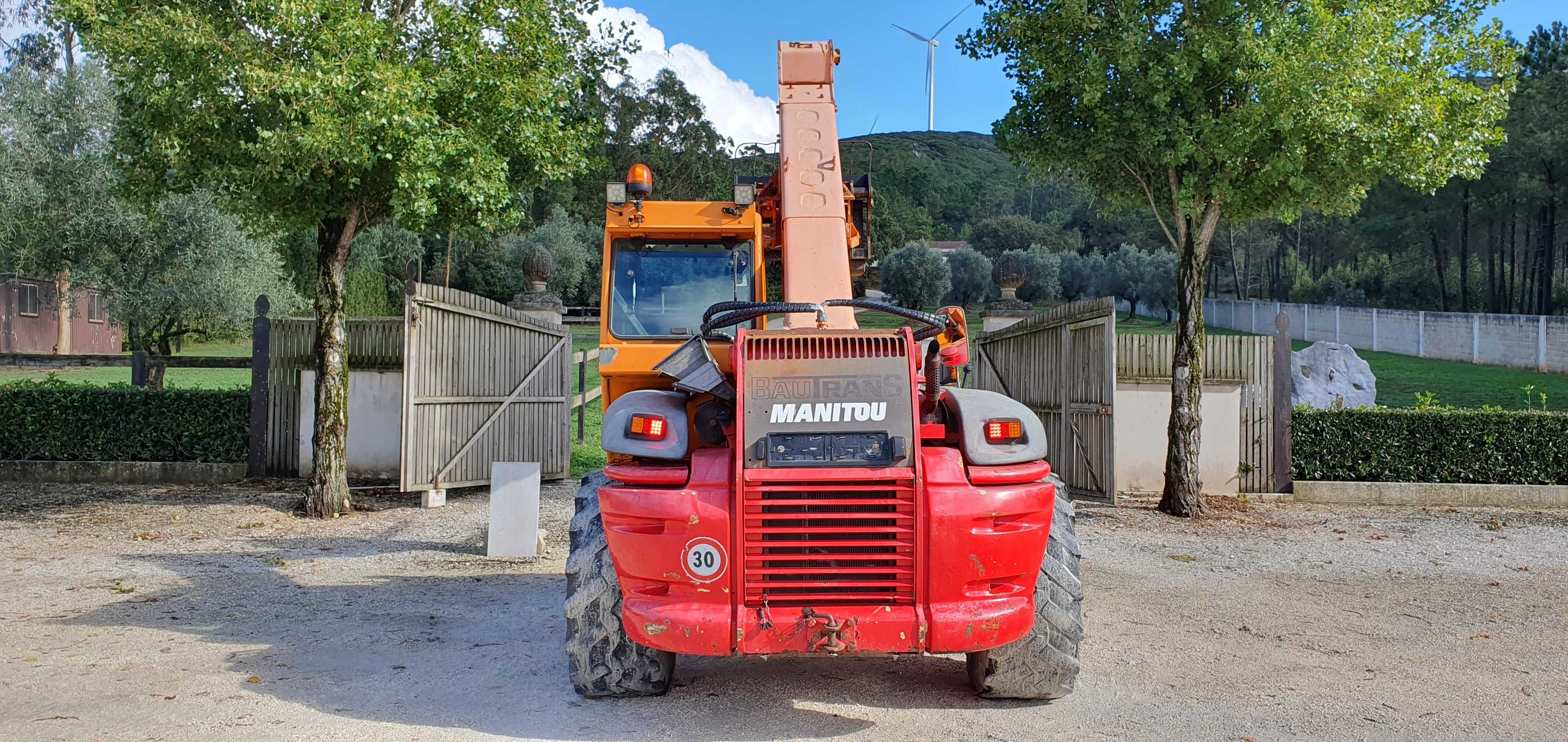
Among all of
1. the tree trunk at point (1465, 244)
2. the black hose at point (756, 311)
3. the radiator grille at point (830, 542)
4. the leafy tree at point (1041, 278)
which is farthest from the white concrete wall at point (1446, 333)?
the radiator grille at point (830, 542)

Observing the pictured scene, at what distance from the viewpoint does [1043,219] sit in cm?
10306

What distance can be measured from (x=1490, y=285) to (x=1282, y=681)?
44309 mm

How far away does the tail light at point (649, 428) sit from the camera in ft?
15.4

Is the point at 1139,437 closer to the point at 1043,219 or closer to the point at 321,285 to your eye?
the point at 321,285

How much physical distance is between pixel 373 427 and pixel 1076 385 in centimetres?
795

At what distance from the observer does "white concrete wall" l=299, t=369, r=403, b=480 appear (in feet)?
42.0

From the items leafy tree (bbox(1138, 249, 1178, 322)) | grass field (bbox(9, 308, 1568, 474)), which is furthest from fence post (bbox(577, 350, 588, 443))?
leafy tree (bbox(1138, 249, 1178, 322))

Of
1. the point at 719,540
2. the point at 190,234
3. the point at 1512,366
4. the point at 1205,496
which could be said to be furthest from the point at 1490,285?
the point at 719,540

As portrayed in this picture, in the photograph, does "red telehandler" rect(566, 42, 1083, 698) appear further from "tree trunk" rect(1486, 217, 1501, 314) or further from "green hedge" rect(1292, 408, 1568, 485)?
"tree trunk" rect(1486, 217, 1501, 314)

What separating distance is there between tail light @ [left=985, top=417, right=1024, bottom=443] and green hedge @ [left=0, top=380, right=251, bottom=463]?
35.5ft

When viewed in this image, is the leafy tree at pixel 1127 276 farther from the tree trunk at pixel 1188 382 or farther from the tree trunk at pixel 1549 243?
the tree trunk at pixel 1188 382

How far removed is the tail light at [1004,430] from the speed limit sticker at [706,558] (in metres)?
1.22

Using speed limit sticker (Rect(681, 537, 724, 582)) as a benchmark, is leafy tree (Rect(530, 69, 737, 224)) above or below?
above

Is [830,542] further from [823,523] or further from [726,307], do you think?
[726,307]
